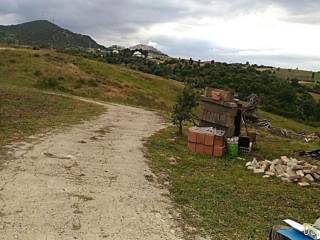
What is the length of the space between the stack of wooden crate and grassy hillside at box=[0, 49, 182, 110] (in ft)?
68.1

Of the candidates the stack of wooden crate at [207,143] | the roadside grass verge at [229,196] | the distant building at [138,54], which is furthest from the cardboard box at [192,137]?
the distant building at [138,54]

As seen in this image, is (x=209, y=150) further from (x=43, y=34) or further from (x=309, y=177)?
(x=43, y=34)

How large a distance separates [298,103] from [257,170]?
5241 cm

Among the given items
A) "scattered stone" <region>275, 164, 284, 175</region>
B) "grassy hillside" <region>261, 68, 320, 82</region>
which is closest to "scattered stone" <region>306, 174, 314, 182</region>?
"scattered stone" <region>275, 164, 284, 175</region>

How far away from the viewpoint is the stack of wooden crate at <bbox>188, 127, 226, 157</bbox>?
51.0ft

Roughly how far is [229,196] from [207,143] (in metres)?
5.80

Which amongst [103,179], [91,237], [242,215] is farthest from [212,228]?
[103,179]

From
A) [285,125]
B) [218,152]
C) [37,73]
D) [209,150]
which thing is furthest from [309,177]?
[285,125]

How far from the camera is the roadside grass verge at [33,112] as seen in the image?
53.5ft

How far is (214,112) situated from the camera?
1730cm

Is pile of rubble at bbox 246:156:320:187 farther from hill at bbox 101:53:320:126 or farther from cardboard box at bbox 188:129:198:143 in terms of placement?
hill at bbox 101:53:320:126

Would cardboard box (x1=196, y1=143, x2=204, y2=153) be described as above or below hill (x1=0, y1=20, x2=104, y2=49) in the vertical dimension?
below

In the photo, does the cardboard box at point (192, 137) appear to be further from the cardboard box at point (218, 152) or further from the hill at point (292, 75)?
the hill at point (292, 75)

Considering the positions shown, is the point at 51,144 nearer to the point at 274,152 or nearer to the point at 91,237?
the point at 91,237
